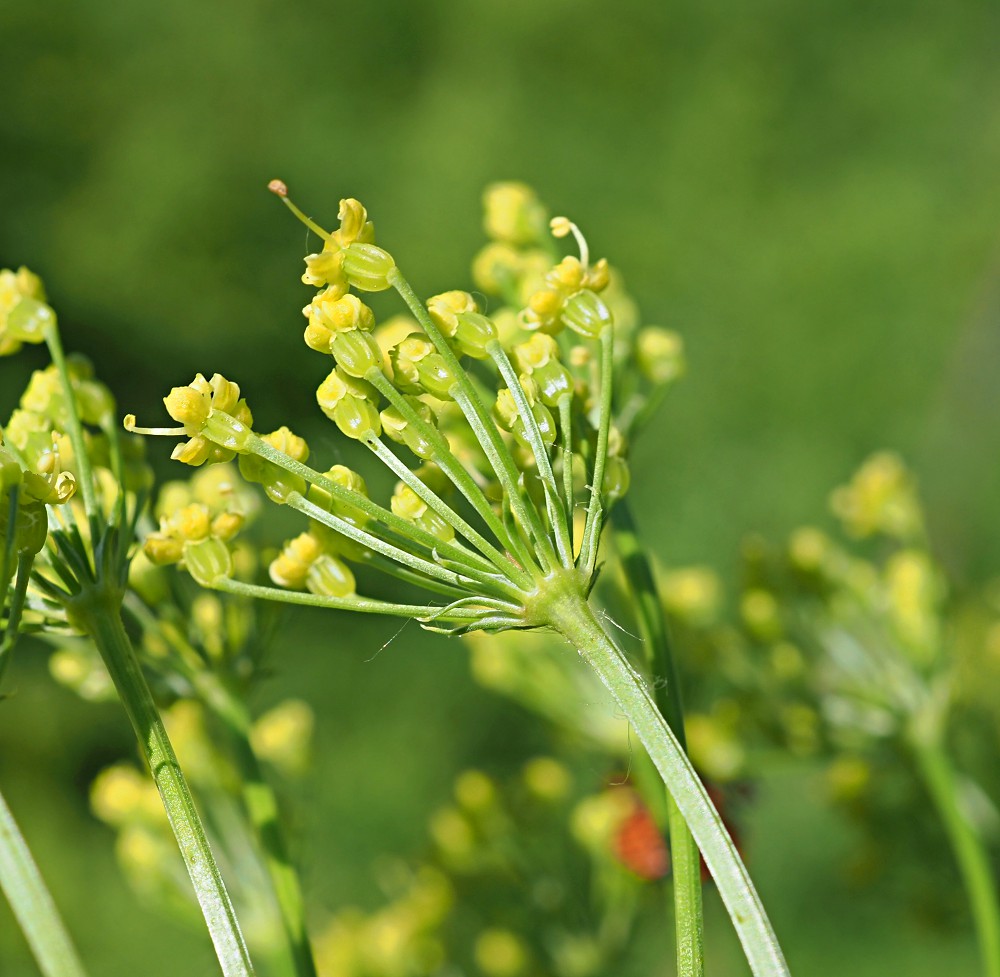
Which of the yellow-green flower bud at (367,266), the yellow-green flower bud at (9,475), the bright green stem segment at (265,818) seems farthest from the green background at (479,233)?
the yellow-green flower bud at (9,475)

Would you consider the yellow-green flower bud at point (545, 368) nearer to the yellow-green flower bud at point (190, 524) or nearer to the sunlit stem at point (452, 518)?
the sunlit stem at point (452, 518)

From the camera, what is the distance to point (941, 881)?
1499mm

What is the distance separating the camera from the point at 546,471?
0.67 metres

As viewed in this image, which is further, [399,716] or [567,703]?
[399,716]

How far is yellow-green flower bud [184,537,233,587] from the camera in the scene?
2.47 feet

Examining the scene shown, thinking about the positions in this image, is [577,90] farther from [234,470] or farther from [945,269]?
[234,470]

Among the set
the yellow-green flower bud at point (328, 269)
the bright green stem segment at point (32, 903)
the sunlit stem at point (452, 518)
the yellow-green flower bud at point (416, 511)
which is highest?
the yellow-green flower bud at point (328, 269)

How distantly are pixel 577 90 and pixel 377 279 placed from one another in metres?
4.85

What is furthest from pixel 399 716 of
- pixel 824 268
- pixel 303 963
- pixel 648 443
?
pixel 303 963

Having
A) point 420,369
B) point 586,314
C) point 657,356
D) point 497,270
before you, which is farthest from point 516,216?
point 420,369

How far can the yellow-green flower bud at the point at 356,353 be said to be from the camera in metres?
A: 0.70

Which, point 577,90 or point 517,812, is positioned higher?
point 577,90

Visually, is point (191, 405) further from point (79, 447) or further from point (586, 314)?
point (586, 314)

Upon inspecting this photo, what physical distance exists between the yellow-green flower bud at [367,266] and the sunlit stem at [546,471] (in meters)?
0.10
